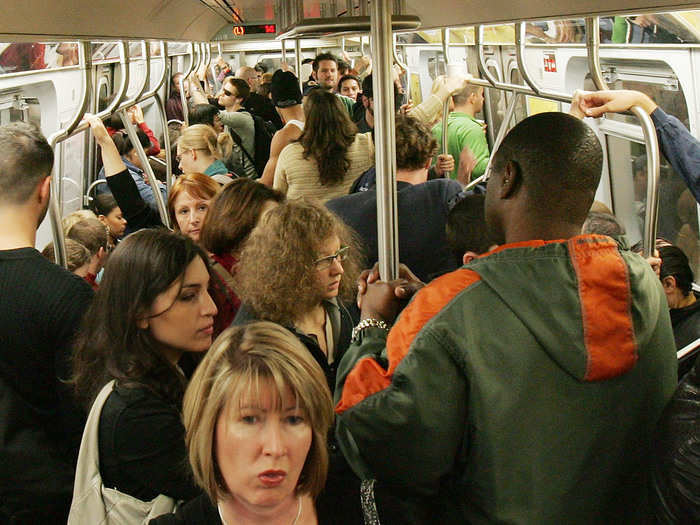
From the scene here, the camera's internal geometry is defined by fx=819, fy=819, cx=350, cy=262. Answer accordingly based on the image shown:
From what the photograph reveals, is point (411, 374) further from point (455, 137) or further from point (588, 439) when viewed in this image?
point (455, 137)

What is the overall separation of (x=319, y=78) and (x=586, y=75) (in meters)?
3.23

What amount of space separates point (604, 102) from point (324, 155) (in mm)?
2023

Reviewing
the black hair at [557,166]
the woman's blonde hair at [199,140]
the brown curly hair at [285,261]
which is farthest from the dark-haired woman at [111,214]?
the black hair at [557,166]

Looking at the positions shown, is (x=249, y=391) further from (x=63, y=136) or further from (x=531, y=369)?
(x=63, y=136)

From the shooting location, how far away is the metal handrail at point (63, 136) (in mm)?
2912

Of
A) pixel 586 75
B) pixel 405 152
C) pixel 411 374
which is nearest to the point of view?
pixel 411 374

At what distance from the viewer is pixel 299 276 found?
2498mm

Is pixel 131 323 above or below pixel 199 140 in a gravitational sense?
below

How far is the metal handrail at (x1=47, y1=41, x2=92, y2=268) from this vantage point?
9.55 ft

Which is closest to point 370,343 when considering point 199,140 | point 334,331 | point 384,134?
point 384,134

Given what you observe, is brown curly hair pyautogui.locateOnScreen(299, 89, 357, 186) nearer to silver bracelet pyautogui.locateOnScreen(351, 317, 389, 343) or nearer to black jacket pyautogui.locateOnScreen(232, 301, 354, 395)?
black jacket pyautogui.locateOnScreen(232, 301, 354, 395)

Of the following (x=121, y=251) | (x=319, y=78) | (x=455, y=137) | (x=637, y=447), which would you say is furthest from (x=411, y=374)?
(x=319, y=78)

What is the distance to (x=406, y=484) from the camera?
169 cm

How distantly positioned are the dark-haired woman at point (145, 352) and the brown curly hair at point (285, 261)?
0.73 feet
